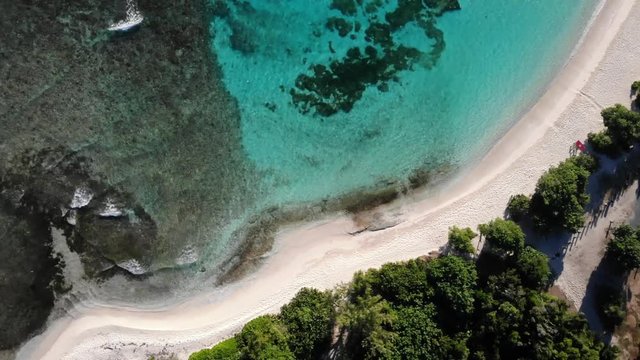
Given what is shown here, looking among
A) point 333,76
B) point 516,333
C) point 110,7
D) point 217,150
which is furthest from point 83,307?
point 516,333

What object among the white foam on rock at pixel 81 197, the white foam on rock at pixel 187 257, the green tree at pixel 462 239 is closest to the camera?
the green tree at pixel 462 239

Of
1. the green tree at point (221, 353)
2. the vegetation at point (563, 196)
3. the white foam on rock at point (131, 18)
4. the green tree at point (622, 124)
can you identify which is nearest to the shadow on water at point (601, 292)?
the vegetation at point (563, 196)

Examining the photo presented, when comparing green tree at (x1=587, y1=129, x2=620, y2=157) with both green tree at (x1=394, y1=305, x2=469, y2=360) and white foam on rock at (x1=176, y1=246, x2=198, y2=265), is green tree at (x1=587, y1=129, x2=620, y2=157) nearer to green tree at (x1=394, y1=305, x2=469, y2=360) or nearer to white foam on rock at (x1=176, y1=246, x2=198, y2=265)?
green tree at (x1=394, y1=305, x2=469, y2=360)

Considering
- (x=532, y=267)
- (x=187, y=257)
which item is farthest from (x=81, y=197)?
(x=532, y=267)

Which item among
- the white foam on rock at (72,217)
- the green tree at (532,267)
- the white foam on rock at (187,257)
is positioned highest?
the green tree at (532,267)

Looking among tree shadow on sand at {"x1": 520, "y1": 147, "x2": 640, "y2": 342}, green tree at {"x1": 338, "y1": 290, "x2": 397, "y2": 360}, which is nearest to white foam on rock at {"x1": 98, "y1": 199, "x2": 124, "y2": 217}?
green tree at {"x1": 338, "y1": 290, "x2": 397, "y2": 360}

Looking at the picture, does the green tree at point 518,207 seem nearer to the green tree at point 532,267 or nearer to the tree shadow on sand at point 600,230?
the tree shadow on sand at point 600,230
